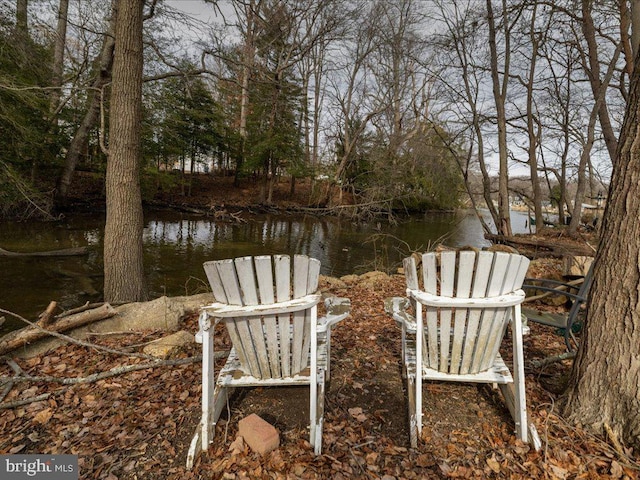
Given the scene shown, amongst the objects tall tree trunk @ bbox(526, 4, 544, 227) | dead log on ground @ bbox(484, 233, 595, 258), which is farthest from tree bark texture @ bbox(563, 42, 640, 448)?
tall tree trunk @ bbox(526, 4, 544, 227)

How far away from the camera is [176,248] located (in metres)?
9.30

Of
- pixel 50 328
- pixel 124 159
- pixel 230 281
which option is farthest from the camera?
pixel 124 159

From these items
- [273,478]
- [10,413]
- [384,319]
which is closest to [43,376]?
[10,413]

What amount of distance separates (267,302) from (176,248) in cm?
857

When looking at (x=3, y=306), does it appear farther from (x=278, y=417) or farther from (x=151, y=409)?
(x=278, y=417)

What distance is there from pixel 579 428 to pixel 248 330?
5.99 feet

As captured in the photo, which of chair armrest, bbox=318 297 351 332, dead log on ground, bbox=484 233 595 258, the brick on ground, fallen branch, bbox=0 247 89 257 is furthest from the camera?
dead log on ground, bbox=484 233 595 258

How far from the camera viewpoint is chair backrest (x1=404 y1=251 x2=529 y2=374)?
1.59 meters

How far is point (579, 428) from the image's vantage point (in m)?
1.73

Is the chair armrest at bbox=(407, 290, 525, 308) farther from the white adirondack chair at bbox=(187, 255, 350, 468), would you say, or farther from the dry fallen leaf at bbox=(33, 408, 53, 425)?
the dry fallen leaf at bbox=(33, 408, 53, 425)

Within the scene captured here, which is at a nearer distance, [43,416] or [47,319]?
[43,416]

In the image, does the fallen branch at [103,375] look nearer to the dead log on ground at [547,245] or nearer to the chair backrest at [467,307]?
the chair backrest at [467,307]

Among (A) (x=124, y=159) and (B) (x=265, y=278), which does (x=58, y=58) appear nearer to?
(A) (x=124, y=159)

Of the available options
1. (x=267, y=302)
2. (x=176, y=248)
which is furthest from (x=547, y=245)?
(x=176, y=248)
